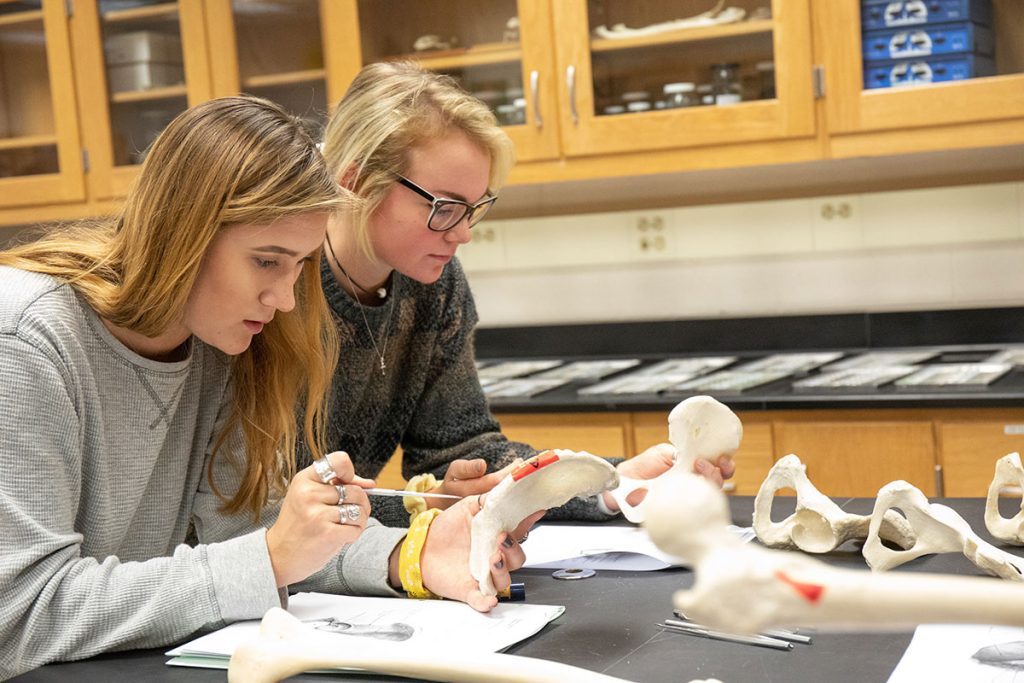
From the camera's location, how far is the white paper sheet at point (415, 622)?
1110 mm

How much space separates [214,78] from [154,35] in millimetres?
247

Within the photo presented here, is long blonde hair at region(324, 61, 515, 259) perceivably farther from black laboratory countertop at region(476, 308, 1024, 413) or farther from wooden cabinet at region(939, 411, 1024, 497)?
wooden cabinet at region(939, 411, 1024, 497)

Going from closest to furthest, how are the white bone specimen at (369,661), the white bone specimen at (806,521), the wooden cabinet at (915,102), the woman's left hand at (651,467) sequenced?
the white bone specimen at (369,661) → the white bone specimen at (806,521) → the woman's left hand at (651,467) → the wooden cabinet at (915,102)

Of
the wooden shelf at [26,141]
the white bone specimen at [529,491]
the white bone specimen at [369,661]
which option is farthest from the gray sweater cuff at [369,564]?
the wooden shelf at [26,141]

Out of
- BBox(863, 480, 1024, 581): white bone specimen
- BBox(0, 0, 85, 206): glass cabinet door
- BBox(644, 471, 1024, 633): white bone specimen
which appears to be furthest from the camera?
BBox(0, 0, 85, 206): glass cabinet door

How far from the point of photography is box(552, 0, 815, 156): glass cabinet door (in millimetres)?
2732

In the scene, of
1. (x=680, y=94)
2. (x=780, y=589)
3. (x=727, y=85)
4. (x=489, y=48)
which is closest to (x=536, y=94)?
(x=489, y=48)

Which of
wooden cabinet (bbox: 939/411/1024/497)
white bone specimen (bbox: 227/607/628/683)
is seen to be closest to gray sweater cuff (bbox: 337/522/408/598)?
white bone specimen (bbox: 227/607/628/683)

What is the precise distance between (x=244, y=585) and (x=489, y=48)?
6.99 feet

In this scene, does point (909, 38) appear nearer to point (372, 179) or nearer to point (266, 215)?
point (372, 179)

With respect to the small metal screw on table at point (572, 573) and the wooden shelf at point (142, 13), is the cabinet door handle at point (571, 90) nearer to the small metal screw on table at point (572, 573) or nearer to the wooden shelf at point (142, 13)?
the wooden shelf at point (142, 13)

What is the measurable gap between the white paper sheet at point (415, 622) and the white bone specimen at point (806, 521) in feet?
0.97

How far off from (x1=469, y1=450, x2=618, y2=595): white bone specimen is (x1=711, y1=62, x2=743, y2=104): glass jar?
5.75ft

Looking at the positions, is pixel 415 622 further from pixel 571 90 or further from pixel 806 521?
pixel 571 90
